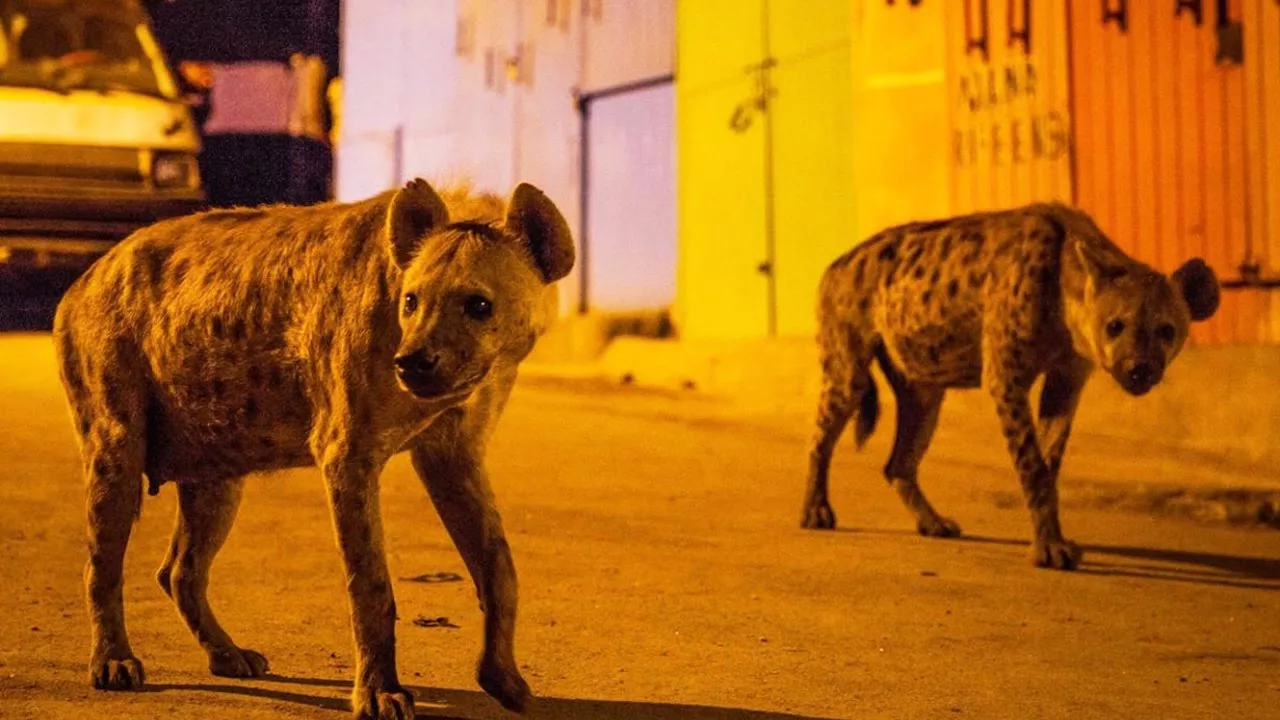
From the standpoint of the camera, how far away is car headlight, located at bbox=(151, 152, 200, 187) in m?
11.4

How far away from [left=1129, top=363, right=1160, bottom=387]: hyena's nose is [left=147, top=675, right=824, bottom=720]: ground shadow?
258 cm

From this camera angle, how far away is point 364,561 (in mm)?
3172

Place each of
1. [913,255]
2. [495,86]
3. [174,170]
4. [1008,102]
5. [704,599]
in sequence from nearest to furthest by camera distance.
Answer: [704,599] < [913,255] < [1008,102] < [174,170] < [495,86]

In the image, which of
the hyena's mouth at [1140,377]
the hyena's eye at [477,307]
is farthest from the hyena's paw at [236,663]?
the hyena's mouth at [1140,377]

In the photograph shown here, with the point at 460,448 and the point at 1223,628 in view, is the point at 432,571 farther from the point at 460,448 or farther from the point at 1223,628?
the point at 1223,628

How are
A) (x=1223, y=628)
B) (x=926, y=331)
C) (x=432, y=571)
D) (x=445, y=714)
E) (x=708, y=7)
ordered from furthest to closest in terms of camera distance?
1. (x=708, y=7)
2. (x=926, y=331)
3. (x=432, y=571)
4. (x=1223, y=628)
5. (x=445, y=714)

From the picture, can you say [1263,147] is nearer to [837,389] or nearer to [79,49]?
[837,389]

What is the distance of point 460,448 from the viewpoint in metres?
3.34

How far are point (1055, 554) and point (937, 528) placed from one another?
2.22 feet

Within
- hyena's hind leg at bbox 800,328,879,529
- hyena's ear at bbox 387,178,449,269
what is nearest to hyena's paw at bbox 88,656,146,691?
hyena's ear at bbox 387,178,449,269

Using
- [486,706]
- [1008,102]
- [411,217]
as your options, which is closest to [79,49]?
[1008,102]

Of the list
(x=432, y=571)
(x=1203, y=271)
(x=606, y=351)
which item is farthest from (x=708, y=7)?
(x=432, y=571)

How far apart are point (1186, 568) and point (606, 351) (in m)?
7.94

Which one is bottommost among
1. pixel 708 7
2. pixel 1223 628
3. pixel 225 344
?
A: pixel 1223 628
